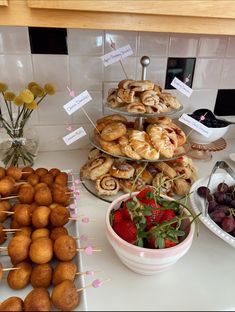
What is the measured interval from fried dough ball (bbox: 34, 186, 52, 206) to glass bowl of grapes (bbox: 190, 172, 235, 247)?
35 cm

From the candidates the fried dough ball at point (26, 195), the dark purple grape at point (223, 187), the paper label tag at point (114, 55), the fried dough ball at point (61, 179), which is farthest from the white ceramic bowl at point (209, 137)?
the fried dough ball at point (26, 195)

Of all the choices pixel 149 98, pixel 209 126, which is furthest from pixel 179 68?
pixel 149 98

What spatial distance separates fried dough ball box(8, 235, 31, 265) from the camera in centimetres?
53

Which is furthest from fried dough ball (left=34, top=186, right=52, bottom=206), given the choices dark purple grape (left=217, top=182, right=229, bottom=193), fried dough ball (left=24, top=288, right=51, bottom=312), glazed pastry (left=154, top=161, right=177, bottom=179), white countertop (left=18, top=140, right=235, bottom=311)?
dark purple grape (left=217, top=182, right=229, bottom=193)

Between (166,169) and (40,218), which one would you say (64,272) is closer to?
(40,218)

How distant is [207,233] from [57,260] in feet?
1.21

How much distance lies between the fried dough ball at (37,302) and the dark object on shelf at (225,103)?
92 cm

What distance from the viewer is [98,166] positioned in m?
0.79

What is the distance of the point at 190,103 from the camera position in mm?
1065

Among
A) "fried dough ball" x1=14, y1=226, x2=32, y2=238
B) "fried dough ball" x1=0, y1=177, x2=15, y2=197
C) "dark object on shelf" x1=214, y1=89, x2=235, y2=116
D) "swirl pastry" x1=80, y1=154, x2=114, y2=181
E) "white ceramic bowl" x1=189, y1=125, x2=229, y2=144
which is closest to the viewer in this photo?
"fried dough ball" x1=14, y1=226, x2=32, y2=238

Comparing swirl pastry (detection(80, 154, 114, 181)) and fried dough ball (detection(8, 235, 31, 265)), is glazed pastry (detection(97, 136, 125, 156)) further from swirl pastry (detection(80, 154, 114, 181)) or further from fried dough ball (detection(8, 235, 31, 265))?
fried dough ball (detection(8, 235, 31, 265))

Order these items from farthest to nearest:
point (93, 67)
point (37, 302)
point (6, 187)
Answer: point (93, 67) < point (6, 187) < point (37, 302)

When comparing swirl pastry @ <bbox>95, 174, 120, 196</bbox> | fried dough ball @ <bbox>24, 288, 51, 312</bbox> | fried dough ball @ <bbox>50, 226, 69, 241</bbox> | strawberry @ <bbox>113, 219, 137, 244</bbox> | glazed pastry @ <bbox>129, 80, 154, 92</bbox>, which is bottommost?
swirl pastry @ <bbox>95, 174, 120, 196</bbox>

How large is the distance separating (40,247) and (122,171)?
31cm
